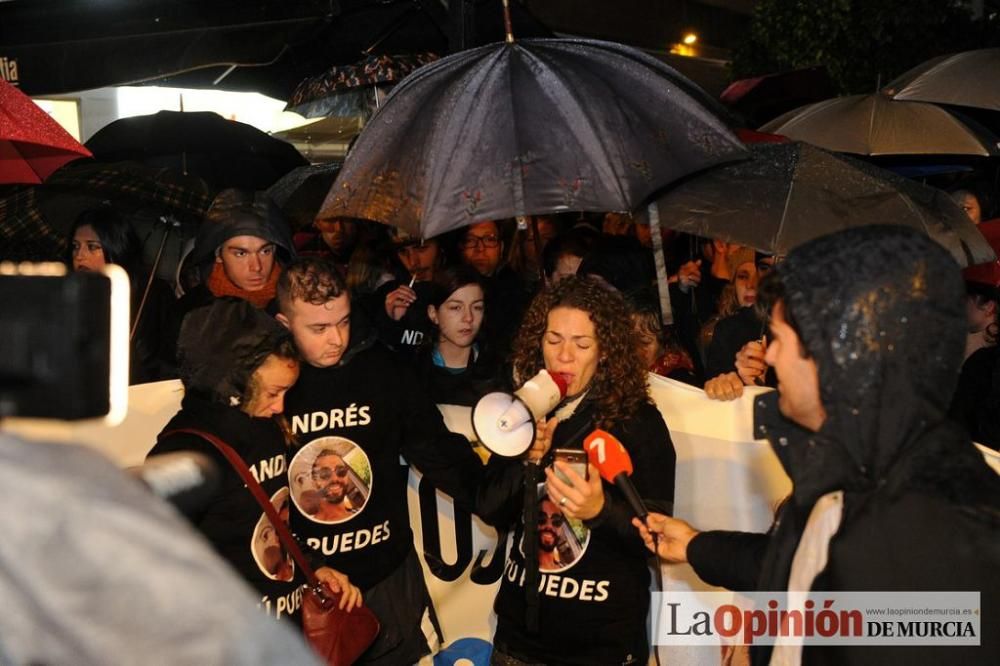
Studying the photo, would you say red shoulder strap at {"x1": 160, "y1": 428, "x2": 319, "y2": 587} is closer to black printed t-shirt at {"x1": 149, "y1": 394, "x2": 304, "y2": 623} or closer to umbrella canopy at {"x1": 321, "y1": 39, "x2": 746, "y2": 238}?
black printed t-shirt at {"x1": 149, "y1": 394, "x2": 304, "y2": 623}

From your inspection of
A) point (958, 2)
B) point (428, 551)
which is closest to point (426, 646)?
point (428, 551)

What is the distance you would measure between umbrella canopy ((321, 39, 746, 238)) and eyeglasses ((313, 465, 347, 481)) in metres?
0.99

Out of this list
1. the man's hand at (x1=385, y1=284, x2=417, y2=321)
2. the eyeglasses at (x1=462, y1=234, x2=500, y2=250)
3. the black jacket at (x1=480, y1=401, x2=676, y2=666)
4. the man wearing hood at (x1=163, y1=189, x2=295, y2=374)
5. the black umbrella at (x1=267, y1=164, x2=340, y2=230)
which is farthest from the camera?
the black umbrella at (x1=267, y1=164, x2=340, y2=230)

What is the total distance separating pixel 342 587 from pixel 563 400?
1.10 m

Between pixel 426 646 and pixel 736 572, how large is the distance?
2.28 metres

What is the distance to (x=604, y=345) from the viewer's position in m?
4.30

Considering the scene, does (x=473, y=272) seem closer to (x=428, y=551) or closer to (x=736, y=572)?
(x=428, y=551)

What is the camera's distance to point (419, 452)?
4824 millimetres

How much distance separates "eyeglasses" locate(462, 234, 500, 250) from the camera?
293 inches

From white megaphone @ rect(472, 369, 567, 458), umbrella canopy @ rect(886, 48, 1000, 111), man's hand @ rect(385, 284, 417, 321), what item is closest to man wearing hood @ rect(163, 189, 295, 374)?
man's hand @ rect(385, 284, 417, 321)

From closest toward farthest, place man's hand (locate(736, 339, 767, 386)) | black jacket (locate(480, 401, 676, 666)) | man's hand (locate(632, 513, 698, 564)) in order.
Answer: man's hand (locate(632, 513, 698, 564))
black jacket (locate(480, 401, 676, 666))
man's hand (locate(736, 339, 767, 386))

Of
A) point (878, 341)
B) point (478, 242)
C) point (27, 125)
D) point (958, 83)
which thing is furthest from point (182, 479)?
point (958, 83)

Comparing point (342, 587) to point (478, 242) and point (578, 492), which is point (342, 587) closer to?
point (578, 492)

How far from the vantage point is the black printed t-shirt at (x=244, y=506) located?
4.18 m
